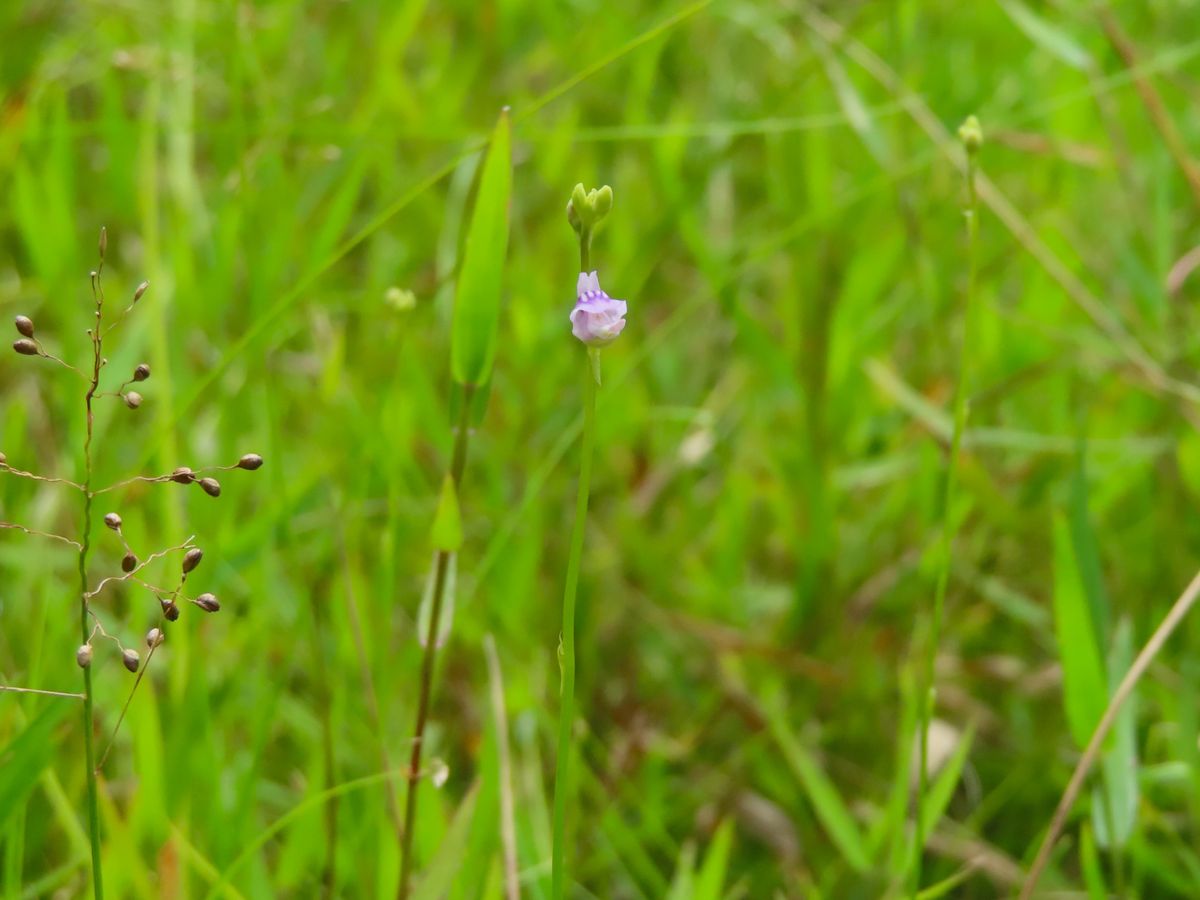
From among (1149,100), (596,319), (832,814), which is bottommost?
(832,814)

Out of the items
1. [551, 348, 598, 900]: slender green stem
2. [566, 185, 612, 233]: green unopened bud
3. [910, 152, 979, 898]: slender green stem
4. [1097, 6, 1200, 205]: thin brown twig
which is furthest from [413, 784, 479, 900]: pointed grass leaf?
[1097, 6, 1200, 205]: thin brown twig

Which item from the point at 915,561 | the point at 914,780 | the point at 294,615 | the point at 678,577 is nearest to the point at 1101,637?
the point at 914,780

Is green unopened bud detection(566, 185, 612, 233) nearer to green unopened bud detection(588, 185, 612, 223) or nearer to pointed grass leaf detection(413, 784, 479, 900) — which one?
green unopened bud detection(588, 185, 612, 223)

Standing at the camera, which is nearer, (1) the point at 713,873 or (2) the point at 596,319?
(2) the point at 596,319

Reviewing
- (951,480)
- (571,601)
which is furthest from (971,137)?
(571,601)

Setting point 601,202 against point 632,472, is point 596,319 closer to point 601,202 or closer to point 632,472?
point 601,202

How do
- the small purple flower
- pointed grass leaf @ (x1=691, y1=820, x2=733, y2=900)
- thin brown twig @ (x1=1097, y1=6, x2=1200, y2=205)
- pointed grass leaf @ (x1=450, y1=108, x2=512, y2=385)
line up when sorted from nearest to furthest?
the small purple flower < pointed grass leaf @ (x1=450, y1=108, x2=512, y2=385) < pointed grass leaf @ (x1=691, y1=820, x2=733, y2=900) < thin brown twig @ (x1=1097, y1=6, x2=1200, y2=205)
